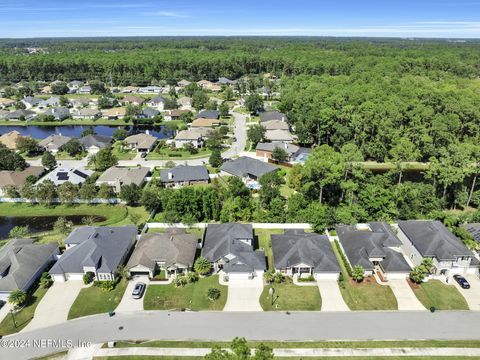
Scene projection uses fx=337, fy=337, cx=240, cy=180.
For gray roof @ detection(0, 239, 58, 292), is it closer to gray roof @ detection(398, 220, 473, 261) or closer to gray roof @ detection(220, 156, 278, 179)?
gray roof @ detection(220, 156, 278, 179)

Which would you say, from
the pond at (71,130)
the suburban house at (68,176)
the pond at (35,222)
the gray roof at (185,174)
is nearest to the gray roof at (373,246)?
the gray roof at (185,174)

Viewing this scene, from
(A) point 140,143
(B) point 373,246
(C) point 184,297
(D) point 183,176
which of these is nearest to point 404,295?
→ (B) point 373,246

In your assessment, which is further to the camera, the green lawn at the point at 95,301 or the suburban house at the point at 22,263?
the suburban house at the point at 22,263

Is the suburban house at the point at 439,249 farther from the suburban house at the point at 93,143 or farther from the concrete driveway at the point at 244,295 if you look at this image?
the suburban house at the point at 93,143

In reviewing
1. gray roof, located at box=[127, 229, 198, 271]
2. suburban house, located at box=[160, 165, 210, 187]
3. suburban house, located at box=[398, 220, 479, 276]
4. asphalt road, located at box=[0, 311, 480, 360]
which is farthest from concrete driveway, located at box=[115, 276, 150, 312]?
suburban house, located at box=[398, 220, 479, 276]

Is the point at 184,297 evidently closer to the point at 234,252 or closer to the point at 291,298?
the point at 234,252

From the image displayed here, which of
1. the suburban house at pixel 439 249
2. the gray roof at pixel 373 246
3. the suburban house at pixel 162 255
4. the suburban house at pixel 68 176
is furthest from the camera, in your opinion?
the suburban house at pixel 68 176

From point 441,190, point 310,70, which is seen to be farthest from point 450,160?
point 310,70
